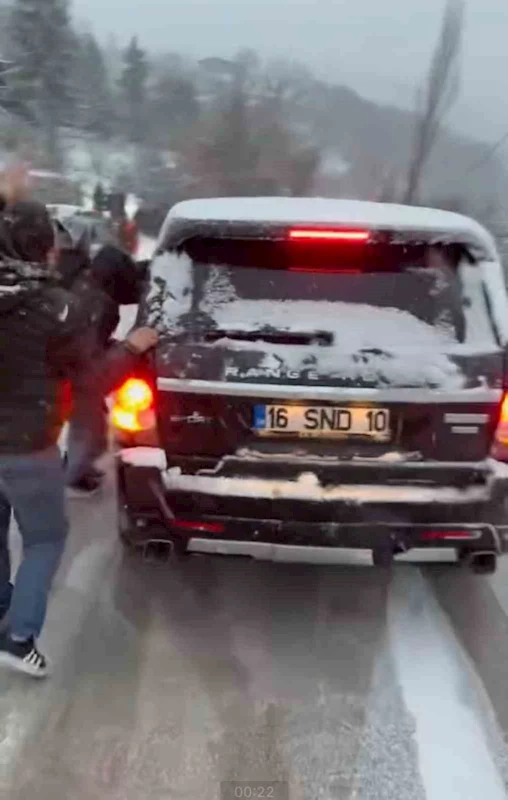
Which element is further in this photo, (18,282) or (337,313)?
(337,313)

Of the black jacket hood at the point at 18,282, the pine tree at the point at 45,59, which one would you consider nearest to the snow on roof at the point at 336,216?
the black jacket hood at the point at 18,282

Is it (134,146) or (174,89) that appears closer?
(134,146)

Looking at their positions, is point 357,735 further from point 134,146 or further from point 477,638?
point 134,146

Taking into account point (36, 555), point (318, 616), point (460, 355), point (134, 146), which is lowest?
point (134, 146)

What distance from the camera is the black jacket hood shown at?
11.6ft

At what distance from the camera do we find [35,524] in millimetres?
3910

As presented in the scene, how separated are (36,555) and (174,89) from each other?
9384cm

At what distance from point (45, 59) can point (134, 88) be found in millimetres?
23388

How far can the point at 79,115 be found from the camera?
79.8 meters

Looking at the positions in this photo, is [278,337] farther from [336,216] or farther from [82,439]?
[82,439]

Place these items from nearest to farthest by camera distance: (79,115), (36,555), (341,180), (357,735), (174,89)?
(357,735)
(36,555)
(341,180)
(79,115)
(174,89)

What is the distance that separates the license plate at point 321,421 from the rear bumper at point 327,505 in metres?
0.15

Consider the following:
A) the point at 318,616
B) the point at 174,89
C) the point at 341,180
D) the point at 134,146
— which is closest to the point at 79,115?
the point at 134,146

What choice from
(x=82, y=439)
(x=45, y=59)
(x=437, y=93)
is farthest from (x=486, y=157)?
(x=82, y=439)
